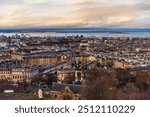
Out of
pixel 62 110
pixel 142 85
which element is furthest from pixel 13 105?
pixel 142 85

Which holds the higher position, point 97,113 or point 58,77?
point 97,113

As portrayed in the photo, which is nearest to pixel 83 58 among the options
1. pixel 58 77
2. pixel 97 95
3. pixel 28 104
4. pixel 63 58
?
pixel 63 58

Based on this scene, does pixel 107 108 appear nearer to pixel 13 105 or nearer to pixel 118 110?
pixel 118 110

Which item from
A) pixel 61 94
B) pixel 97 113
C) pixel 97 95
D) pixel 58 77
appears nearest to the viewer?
pixel 97 113

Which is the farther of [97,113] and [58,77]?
[58,77]

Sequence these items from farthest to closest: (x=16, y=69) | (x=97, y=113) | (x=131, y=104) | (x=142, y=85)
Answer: (x=16, y=69) → (x=142, y=85) → (x=131, y=104) → (x=97, y=113)

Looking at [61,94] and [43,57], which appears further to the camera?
[43,57]

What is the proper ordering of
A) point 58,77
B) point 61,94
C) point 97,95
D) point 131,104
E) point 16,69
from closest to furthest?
point 131,104, point 97,95, point 61,94, point 58,77, point 16,69

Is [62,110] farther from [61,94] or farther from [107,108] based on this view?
[61,94]

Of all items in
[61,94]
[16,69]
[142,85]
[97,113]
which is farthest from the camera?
[16,69]
